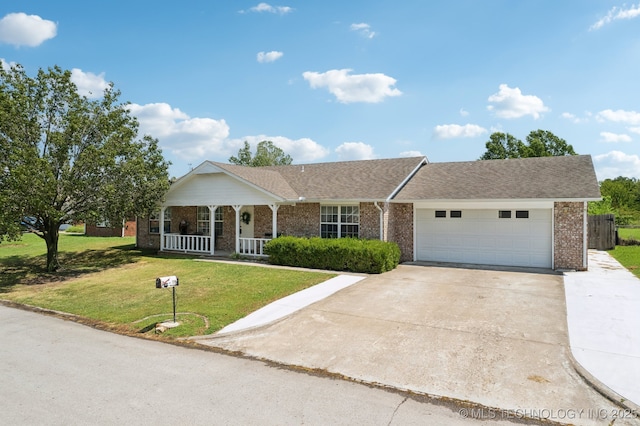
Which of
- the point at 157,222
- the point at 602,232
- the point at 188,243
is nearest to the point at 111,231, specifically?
the point at 157,222

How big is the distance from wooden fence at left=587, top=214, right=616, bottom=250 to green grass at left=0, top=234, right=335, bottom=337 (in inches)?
635

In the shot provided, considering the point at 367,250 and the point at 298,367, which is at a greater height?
the point at 367,250

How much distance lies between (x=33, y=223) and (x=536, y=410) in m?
18.1

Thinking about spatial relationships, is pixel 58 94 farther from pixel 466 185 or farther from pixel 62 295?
pixel 466 185

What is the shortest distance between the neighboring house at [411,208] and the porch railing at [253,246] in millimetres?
50

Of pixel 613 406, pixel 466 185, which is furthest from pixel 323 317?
pixel 466 185

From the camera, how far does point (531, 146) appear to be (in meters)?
40.5

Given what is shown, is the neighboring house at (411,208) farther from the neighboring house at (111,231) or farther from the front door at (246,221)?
the neighboring house at (111,231)

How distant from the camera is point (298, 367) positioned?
6.24 m

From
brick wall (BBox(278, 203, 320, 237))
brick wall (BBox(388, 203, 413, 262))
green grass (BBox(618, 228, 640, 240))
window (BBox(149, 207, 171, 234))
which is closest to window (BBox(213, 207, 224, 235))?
window (BBox(149, 207, 171, 234))

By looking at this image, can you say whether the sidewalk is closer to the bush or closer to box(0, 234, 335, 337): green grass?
the bush

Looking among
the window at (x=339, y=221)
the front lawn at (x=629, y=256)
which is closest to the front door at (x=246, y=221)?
the window at (x=339, y=221)

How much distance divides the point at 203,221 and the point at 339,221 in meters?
7.96

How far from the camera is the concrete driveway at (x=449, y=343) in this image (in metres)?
5.25
